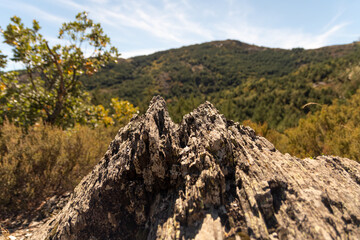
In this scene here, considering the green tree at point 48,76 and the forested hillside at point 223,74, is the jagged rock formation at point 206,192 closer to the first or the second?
the green tree at point 48,76

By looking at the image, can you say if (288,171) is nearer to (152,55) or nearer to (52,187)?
(52,187)

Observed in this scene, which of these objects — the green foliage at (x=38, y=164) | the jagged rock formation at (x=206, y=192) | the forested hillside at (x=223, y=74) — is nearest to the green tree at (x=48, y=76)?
the green foliage at (x=38, y=164)

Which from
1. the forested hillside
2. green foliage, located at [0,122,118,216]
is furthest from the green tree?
the forested hillside

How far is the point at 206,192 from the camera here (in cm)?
251

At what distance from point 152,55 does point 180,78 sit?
6478 centimetres

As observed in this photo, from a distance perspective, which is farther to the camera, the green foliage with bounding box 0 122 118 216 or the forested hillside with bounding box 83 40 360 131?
the forested hillside with bounding box 83 40 360 131

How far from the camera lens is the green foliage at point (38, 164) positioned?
4504mm

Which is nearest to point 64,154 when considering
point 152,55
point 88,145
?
point 88,145

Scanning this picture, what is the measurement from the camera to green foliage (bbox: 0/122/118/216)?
4504 mm

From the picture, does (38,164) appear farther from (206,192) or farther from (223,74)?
(223,74)

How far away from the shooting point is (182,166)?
9.09ft

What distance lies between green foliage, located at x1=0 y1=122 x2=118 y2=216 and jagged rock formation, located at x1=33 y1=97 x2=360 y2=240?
73.4 inches

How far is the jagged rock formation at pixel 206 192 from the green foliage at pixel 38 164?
1863 mm

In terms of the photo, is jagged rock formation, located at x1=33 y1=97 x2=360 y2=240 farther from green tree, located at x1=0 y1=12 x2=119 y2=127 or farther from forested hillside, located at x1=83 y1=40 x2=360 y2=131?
forested hillside, located at x1=83 y1=40 x2=360 y2=131
